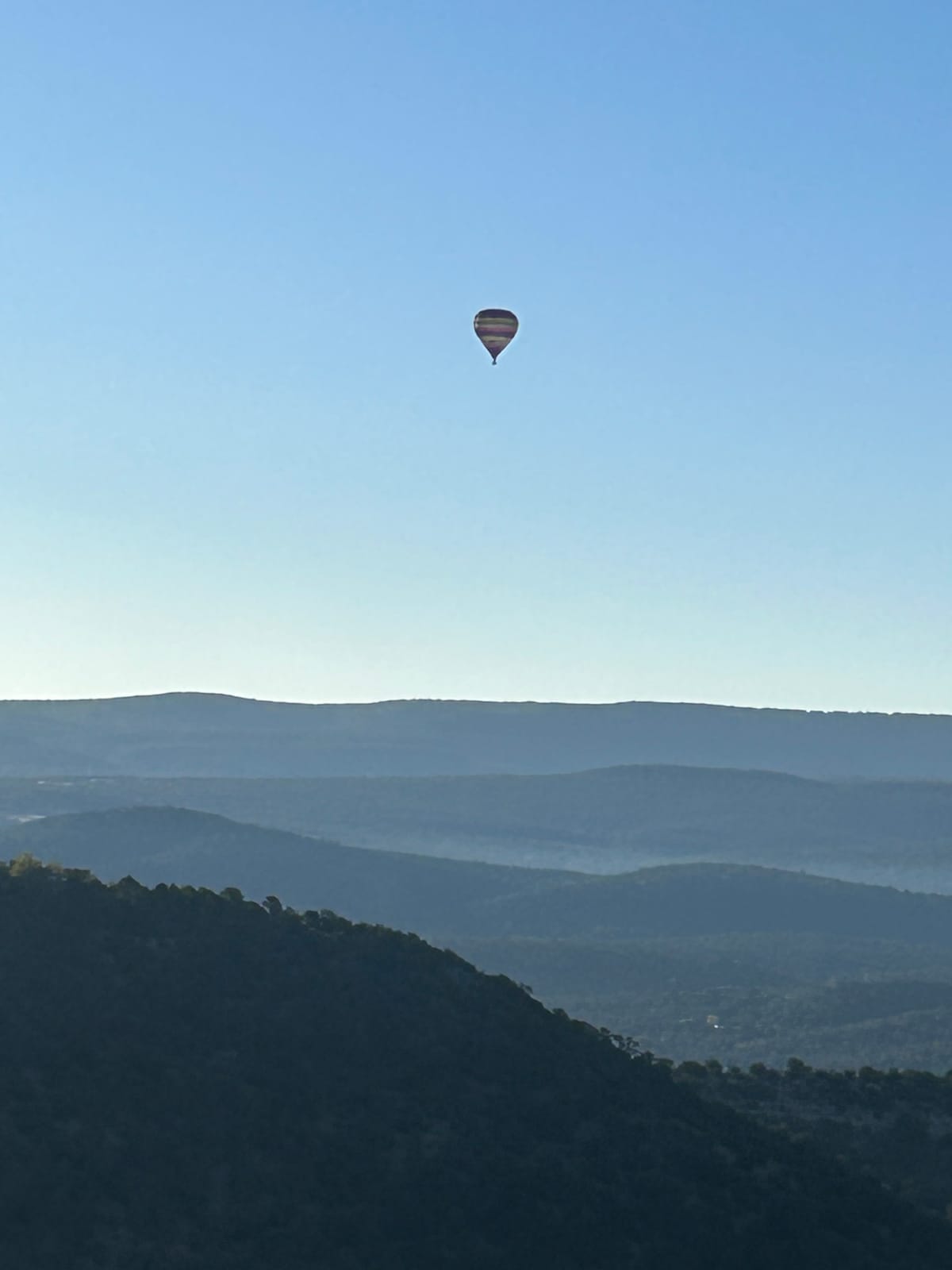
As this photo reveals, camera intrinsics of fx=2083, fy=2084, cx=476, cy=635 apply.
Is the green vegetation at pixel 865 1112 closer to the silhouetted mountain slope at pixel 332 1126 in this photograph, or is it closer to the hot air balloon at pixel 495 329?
the silhouetted mountain slope at pixel 332 1126

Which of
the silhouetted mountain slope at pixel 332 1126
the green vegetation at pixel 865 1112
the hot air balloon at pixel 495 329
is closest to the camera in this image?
the silhouetted mountain slope at pixel 332 1126

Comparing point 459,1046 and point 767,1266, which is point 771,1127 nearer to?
point 459,1046

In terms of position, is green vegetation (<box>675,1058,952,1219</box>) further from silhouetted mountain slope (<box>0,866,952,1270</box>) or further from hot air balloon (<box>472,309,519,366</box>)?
hot air balloon (<box>472,309,519,366</box>)

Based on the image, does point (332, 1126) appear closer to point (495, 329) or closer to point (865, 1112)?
point (865, 1112)

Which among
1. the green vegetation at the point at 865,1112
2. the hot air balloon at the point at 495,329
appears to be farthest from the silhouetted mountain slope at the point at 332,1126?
the hot air balloon at the point at 495,329

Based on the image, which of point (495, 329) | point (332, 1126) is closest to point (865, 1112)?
point (332, 1126)

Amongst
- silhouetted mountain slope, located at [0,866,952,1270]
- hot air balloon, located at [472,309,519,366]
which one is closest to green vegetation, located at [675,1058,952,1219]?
silhouetted mountain slope, located at [0,866,952,1270]

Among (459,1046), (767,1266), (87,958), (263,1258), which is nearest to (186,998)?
(87,958)
